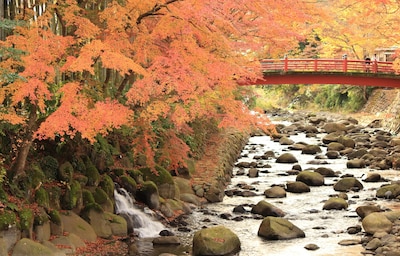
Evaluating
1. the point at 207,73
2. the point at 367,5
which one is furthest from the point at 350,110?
the point at 207,73

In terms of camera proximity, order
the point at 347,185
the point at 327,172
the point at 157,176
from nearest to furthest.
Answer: the point at 157,176 < the point at 347,185 < the point at 327,172

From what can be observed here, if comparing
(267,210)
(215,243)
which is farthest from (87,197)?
(267,210)

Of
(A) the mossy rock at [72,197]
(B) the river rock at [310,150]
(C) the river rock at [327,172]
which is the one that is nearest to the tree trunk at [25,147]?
(A) the mossy rock at [72,197]

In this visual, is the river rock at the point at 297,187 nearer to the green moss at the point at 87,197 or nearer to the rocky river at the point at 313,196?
the rocky river at the point at 313,196

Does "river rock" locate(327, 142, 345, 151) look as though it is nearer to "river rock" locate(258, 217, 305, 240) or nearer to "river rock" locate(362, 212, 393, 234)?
"river rock" locate(362, 212, 393, 234)

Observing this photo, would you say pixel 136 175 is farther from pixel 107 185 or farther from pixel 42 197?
pixel 42 197

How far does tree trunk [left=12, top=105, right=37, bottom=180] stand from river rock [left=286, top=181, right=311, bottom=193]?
427 inches

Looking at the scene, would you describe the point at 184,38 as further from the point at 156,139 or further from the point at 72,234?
the point at 156,139

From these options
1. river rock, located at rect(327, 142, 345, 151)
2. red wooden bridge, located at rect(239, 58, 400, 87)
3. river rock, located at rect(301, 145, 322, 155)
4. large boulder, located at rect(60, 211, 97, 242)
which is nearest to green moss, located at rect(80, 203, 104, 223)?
large boulder, located at rect(60, 211, 97, 242)

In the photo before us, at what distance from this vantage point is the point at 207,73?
14711 millimetres

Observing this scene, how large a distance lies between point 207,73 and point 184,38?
1.19m

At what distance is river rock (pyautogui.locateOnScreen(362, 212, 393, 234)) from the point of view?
15180 millimetres

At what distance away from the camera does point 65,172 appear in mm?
14547

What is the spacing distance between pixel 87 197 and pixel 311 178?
10267 millimetres
